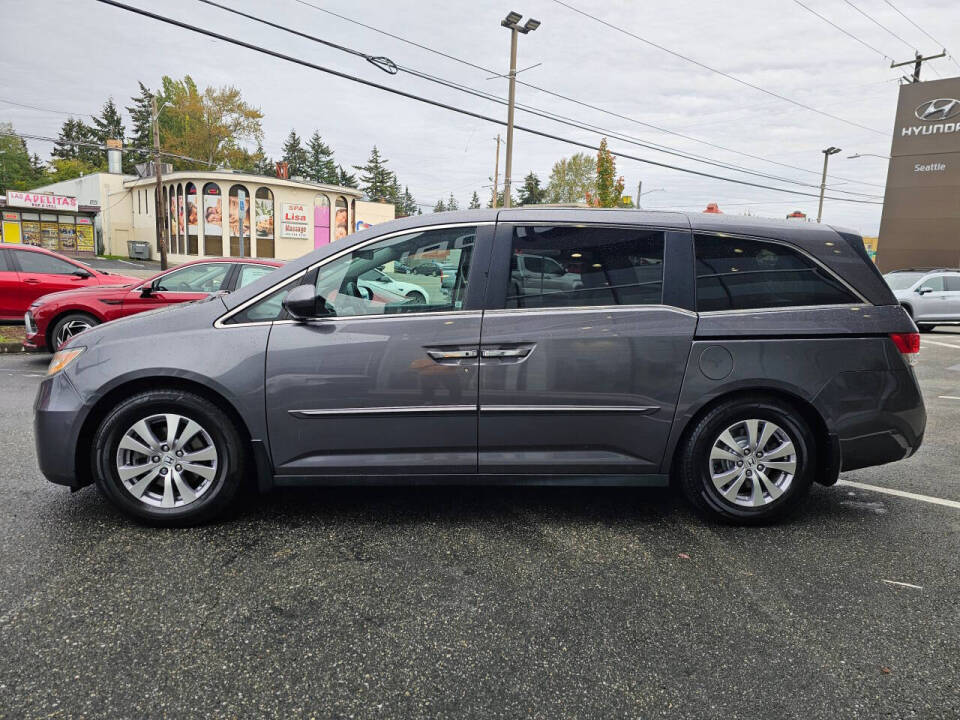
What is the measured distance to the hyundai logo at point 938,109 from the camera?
28078mm

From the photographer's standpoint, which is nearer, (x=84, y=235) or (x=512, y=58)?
(x=512, y=58)

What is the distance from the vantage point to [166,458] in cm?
346

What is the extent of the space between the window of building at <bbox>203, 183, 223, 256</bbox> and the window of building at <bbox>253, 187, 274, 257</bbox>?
2.22 meters

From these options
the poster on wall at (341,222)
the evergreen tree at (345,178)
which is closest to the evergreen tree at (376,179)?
the evergreen tree at (345,178)

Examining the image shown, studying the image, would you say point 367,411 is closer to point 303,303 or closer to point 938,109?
point 303,303

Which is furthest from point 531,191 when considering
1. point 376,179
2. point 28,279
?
point 28,279

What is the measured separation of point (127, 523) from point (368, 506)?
129cm

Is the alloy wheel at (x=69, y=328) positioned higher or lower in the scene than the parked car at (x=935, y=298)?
lower

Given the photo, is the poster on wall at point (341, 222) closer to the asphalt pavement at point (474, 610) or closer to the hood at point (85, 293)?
the hood at point (85, 293)

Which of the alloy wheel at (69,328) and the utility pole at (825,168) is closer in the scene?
the alloy wheel at (69,328)

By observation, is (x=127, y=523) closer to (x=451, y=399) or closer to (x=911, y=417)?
(x=451, y=399)

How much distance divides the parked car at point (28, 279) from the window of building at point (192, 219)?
33.6 metres

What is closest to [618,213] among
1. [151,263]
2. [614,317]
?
[614,317]

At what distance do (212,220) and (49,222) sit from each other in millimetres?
12805
